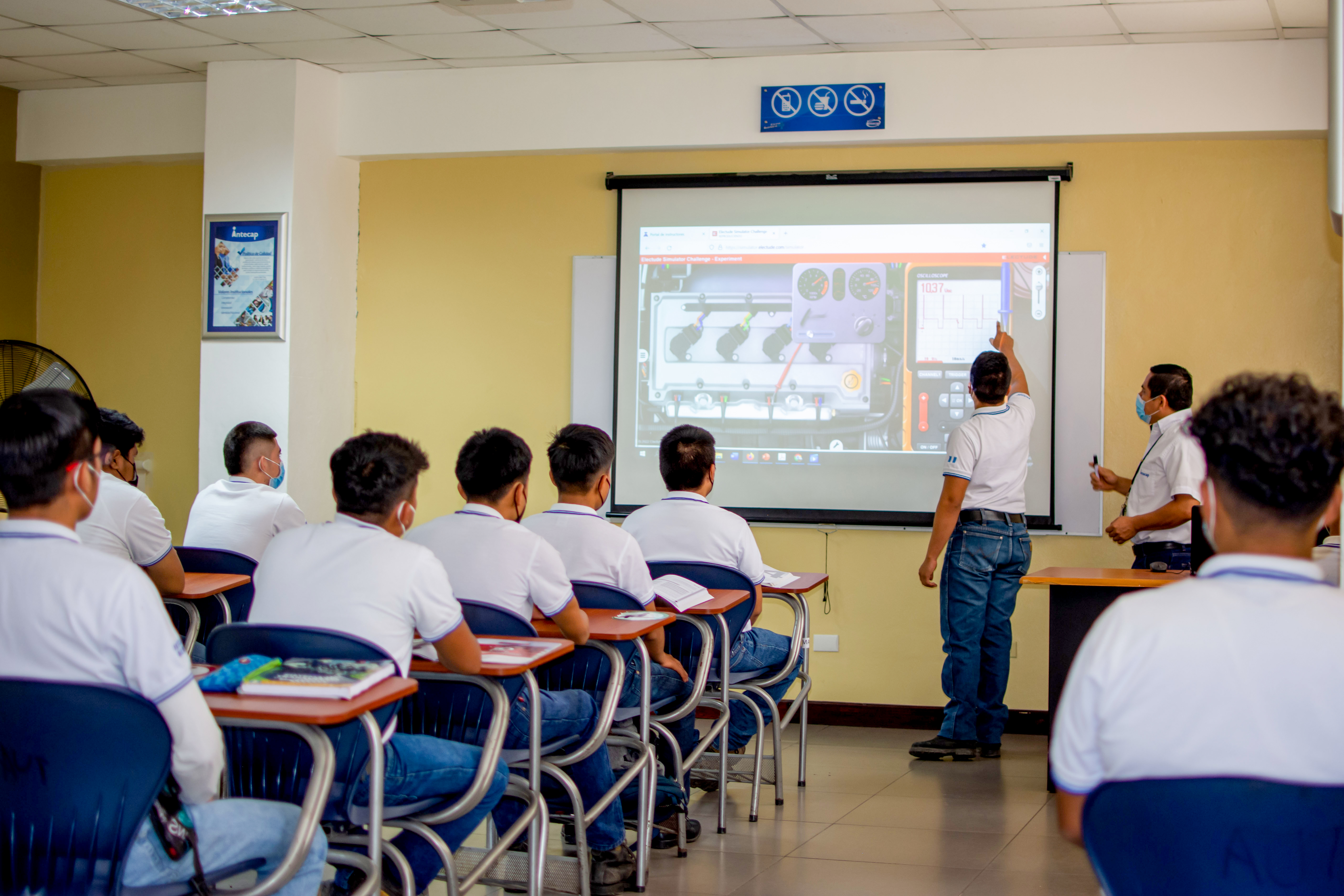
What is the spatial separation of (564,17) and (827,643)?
2.85 metres

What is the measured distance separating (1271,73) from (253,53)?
4.25m

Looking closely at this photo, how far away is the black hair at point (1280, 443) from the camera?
A: 4.26 feet

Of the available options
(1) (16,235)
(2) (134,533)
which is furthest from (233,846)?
(1) (16,235)

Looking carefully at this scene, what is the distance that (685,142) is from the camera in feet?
16.8

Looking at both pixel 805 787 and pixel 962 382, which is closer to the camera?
pixel 805 787

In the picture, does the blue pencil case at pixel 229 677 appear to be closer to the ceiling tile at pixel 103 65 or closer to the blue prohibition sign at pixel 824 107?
the blue prohibition sign at pixel 824 107

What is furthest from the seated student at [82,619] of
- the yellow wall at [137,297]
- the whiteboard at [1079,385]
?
the yellow wall at [137,297]

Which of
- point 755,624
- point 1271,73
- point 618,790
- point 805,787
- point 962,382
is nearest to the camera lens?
point 618,790

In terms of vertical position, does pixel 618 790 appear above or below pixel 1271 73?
below

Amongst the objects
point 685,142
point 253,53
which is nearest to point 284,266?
point 253,53

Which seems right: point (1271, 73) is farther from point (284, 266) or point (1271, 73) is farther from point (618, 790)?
point (284, 266)

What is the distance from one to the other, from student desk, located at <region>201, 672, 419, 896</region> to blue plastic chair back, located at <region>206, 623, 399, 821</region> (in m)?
0.11

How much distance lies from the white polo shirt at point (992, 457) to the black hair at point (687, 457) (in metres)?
1.18

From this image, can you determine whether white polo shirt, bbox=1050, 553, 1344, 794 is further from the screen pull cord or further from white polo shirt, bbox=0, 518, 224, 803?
the screen pull cord
